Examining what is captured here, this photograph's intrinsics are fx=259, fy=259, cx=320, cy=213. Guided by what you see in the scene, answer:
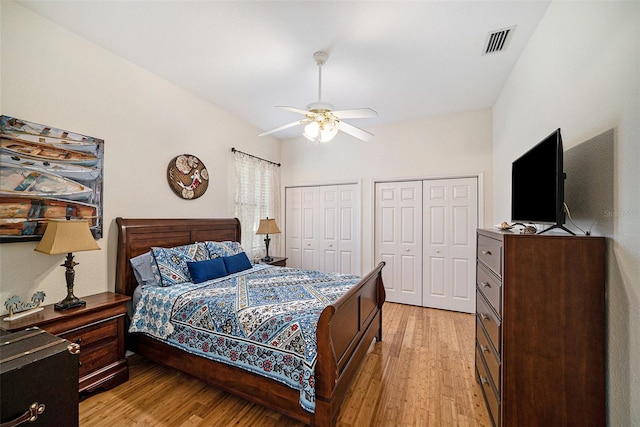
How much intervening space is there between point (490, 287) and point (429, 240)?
95.4 inches

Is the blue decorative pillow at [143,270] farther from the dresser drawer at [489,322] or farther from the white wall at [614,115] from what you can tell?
the white wall at [614,115]

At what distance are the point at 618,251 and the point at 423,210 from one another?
Answer: 113 inches

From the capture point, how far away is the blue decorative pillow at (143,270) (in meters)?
2.52

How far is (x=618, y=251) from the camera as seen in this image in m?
1.21

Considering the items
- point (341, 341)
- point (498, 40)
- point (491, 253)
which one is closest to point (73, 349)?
point (341, 341)

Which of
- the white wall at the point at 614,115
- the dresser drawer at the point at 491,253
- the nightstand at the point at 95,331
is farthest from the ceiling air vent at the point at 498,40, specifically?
the nightstand at the point at 95,331

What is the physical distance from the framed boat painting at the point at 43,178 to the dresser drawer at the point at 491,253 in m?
3.17

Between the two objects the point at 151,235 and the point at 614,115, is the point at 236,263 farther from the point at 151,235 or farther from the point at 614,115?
the point at 614,115

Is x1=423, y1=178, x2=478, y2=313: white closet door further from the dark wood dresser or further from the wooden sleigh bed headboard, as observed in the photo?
the wooden sleigh bed headboard

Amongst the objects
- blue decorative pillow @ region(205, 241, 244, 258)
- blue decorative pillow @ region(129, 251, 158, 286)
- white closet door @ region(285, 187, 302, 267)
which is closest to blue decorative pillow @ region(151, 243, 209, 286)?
blue decorative pillow @ region(129, 251, 158, 286)

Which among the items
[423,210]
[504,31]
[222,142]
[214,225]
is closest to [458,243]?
[423,210]

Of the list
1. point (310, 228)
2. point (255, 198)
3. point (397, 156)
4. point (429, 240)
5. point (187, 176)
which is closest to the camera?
point (187, 176)

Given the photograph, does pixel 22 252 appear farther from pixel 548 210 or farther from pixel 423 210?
pixel 423 210

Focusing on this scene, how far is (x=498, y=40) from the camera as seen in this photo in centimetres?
225
